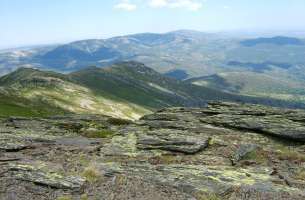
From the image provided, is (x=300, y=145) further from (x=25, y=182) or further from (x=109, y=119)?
(x=25, y=182)

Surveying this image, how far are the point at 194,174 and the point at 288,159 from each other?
1268 centimetres

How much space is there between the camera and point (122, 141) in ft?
147

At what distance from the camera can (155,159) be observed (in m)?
37.1

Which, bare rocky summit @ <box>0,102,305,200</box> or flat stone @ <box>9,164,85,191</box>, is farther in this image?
bare rocky summit @ <box>0,102,305,200</box>

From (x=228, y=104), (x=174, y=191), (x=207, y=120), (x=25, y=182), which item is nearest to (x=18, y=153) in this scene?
(x=25, y=182)

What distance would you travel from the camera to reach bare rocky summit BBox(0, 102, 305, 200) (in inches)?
1136

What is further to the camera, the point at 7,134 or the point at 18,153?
the point at 7,134

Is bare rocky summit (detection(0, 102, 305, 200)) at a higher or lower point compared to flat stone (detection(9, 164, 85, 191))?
lower

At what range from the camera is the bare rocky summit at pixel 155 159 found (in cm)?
2884

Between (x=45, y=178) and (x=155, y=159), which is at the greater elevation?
(x=45, y=178)

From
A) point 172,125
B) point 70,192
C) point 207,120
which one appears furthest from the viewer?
point 207,120

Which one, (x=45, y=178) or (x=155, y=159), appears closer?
(x=45, y=178)

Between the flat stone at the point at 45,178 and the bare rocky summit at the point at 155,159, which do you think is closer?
the flat stone at the point at 45,178

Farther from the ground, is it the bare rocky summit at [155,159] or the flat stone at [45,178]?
the flat stone at [45,178]
